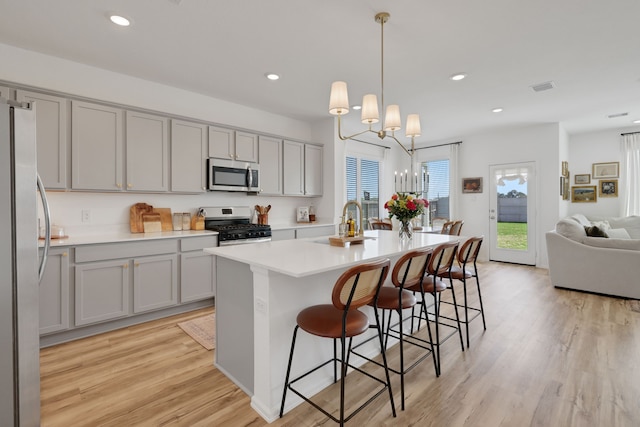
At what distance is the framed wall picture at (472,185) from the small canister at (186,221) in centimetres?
573

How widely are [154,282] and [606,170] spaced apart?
8.28 m

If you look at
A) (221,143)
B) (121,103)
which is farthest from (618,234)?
(121,103)

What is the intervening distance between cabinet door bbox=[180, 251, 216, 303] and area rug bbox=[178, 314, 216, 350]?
0.94ft

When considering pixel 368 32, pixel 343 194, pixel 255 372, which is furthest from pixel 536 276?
pixel 255 372

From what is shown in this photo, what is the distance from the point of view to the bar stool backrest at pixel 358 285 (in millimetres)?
1577

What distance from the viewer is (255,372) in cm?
196

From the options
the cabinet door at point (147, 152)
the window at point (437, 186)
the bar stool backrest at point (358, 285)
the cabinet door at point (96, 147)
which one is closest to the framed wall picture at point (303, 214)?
the cabinet door at point (147, 152)

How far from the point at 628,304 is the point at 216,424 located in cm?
482

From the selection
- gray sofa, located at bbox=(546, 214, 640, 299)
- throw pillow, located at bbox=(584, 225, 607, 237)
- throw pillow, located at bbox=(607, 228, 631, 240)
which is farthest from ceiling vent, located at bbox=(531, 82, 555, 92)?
throw pillow, located at bbox=(607, 228, 631, 240)

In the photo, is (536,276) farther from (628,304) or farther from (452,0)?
(452,0)

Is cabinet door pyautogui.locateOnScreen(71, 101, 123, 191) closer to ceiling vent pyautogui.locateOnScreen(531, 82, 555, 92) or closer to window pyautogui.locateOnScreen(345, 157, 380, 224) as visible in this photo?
window pyautogui.locateOnScreen(345, 157, 380, 224)

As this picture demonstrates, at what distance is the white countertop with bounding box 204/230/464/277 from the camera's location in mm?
1711

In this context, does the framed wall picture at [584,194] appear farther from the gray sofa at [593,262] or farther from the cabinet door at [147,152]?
the cabinet door at [147,152]

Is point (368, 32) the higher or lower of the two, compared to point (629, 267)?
higher
